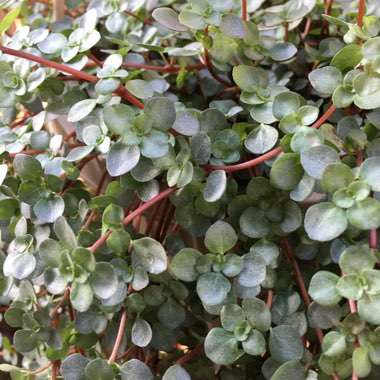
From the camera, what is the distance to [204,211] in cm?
58

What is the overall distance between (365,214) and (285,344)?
0.14 meters

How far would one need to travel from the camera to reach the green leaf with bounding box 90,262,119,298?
51cm

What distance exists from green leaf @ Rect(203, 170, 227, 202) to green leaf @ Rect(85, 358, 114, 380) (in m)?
0.18

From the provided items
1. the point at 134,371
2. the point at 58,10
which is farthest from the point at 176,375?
the point at 58,10

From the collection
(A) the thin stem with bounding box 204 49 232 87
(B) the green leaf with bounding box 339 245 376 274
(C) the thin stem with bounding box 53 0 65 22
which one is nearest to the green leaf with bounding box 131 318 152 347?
(B) the green leaf with bounding box 339 245 376 274

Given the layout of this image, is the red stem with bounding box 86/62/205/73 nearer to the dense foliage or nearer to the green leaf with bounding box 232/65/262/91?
the dense foliage

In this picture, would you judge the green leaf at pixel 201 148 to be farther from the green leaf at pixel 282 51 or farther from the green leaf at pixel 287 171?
the green leaf at pixel 282 51

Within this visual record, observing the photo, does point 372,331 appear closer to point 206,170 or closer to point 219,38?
point 206,170

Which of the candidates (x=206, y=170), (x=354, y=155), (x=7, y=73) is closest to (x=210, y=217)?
(x=206, y=170)

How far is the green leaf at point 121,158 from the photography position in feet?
1.75

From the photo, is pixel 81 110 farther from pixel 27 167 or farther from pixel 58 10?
pixel 58 10

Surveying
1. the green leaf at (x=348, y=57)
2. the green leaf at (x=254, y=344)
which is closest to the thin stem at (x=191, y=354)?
the green leaf at (x=254, y=344)

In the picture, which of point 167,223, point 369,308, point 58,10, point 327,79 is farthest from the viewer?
point 58,10

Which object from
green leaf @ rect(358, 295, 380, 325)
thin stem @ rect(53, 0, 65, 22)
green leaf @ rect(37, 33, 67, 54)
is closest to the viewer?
green leaf @ rect(358, 295, 380, 325)
